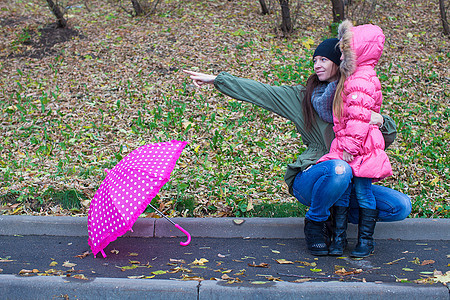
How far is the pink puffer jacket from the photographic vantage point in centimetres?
334

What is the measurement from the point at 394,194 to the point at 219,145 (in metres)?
2.95

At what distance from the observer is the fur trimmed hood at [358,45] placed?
343cm

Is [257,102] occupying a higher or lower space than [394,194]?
higher

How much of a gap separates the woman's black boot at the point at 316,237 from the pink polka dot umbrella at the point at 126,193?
1235 mm

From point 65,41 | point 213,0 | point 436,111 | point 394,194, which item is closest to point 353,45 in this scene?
point 394,194

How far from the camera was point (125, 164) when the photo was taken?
3658mm

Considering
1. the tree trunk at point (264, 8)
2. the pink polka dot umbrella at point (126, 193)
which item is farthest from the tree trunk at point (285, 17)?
the pink polka dot umbrella at point (126, 193)

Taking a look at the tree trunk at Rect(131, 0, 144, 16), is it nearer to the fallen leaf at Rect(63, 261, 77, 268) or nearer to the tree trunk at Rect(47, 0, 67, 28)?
the tree trunk at Rect(47, 0, 67, 28)

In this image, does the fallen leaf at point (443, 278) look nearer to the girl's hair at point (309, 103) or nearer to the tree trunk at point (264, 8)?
the girl's hair at point (309, 103)

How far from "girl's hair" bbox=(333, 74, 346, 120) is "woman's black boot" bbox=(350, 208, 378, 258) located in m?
0.79

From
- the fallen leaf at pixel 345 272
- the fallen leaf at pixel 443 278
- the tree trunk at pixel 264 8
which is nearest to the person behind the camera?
the fallen leaf at pixel 443 278

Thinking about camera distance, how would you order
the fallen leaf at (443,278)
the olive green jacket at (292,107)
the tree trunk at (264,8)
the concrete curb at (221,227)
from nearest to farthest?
the fallen leaf at (443,278), the olive green jacket at (292,107), the concrete curb at (221,227), the tree trunk at (264,8)

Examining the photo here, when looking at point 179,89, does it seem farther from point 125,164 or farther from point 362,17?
point 362,17

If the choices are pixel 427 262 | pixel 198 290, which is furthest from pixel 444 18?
pixel 198 290
